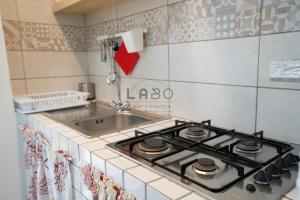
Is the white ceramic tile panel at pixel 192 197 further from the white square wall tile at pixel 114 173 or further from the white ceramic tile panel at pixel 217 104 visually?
the white ceramic tile panel at pixel 217 104

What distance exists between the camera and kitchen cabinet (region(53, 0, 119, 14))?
1.48 m

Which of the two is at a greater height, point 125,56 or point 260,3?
point 260,3

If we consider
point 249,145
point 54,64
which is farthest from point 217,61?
point 54,64

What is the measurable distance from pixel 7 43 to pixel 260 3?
1515 millimetres

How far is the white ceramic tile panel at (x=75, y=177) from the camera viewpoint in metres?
0.97

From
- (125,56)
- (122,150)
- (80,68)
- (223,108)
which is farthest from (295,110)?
(80,68)

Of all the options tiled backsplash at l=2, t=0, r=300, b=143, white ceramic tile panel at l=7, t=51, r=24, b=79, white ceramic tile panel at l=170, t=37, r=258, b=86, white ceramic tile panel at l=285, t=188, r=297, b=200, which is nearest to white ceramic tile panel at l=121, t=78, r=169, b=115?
tiled backsplash at l=2, t=0, r=300, b=143


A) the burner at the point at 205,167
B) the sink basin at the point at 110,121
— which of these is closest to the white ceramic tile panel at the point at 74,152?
the sink basin at the point at 110,121

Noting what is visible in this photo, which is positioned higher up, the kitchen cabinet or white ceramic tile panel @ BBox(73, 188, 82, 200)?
the kitchen cabinet

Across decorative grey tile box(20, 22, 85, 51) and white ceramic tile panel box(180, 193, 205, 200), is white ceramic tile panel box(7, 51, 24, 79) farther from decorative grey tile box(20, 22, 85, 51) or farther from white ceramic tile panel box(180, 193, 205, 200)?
white ceramic tile panel box(180, 193, 205, 200)

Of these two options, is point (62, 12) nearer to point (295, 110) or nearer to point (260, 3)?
point (260, 3)

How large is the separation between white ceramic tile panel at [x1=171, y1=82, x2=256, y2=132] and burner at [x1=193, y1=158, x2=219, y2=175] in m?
0.38

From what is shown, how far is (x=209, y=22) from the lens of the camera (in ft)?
3.39

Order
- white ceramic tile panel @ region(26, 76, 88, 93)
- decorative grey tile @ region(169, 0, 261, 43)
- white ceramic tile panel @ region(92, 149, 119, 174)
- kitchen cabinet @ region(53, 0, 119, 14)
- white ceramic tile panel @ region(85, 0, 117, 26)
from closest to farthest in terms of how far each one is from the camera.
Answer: white ceramic tile panel @ region(92, 149, 119, 174) → decorative grey tile @ region(169, 0, 261, 43) → kitchen cabinet @ region(53, 0, 119, 14) → white ceramic tile panel @ region(85, 0, 117, 26) → white ceramic tile panel @ region(26, 76, 88, 93)
